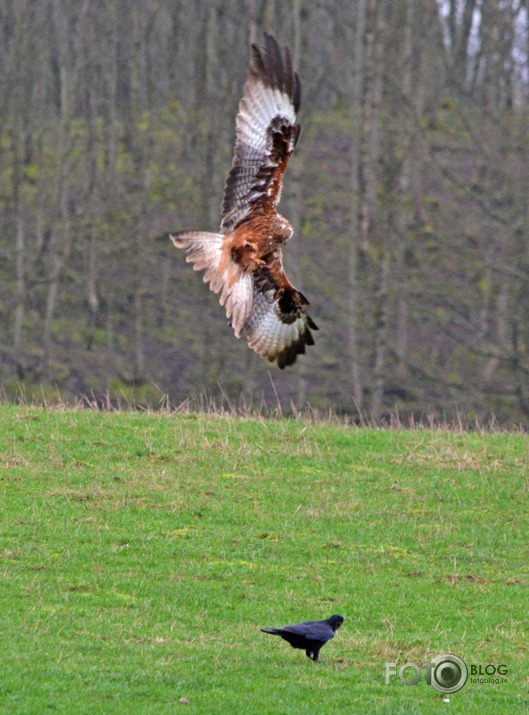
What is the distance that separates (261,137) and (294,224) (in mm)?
21133

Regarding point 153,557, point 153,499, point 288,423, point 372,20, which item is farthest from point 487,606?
point 372,20

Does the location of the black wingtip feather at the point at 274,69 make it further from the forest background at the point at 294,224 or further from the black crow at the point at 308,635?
the forest background at the point at 294,224

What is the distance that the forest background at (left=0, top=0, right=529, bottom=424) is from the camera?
105ft

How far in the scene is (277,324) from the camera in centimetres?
1158

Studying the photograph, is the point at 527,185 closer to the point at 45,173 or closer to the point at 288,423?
the point at 288,423

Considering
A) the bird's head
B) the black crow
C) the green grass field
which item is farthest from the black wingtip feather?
the black crow

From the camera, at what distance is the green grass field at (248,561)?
304 inches

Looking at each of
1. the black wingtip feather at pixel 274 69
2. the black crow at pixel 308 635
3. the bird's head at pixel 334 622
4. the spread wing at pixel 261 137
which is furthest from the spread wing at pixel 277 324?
the black crow at pixel 308 635

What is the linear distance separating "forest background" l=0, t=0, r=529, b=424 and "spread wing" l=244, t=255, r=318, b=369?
16.9m

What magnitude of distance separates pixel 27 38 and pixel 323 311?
13.0 meters

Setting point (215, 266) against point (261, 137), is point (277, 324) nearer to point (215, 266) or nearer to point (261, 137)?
point (215, 266)

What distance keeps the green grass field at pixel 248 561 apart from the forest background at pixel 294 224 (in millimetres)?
13491

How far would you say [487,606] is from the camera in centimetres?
1021

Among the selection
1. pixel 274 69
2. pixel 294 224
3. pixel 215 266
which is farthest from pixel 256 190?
pixel 294 224
